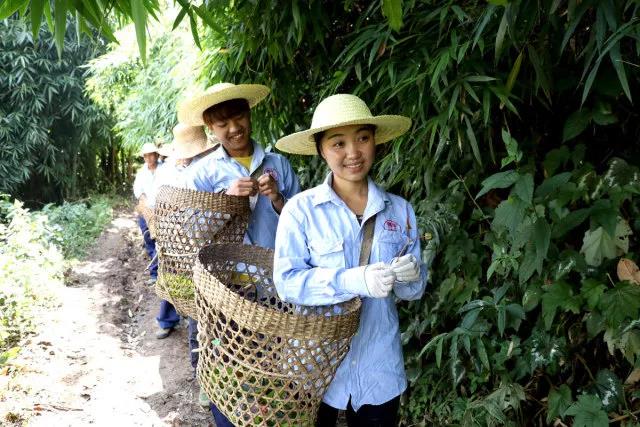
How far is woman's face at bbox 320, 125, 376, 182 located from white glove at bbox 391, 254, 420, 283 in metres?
0.33

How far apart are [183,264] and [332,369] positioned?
968 mm

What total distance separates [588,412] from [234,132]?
165 cm

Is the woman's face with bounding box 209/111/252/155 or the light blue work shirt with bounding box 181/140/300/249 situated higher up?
the woman's face with bounding box 209/111/252/155

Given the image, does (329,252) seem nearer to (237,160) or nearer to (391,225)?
(391,225)

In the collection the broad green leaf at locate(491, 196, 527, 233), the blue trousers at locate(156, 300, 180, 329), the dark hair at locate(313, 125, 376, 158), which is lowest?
the blue trousers at locate(156, 300, 180, 329)

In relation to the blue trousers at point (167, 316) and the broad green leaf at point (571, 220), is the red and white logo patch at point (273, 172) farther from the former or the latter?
the blue trousers at point (167, 316)

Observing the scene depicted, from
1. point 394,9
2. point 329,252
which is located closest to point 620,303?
point 329,252

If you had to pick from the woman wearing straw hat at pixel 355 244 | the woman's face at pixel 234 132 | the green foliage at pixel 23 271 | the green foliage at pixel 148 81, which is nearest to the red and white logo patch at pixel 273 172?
the woman's face at pixel 234 132

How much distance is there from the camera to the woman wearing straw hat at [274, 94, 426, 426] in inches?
69.5

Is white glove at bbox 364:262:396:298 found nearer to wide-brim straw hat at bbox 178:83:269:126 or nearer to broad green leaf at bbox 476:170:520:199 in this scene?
broad green leaf at bbox 476:170:520:199

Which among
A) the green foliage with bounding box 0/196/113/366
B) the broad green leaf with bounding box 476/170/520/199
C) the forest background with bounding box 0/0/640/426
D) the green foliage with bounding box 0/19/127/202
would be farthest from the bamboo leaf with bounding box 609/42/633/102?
the green foliage with bounding box 0/19/127/202

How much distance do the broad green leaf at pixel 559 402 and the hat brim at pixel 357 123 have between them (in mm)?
955

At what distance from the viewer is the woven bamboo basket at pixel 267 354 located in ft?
5.12

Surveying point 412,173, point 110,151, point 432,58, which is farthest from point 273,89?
point 110,151
